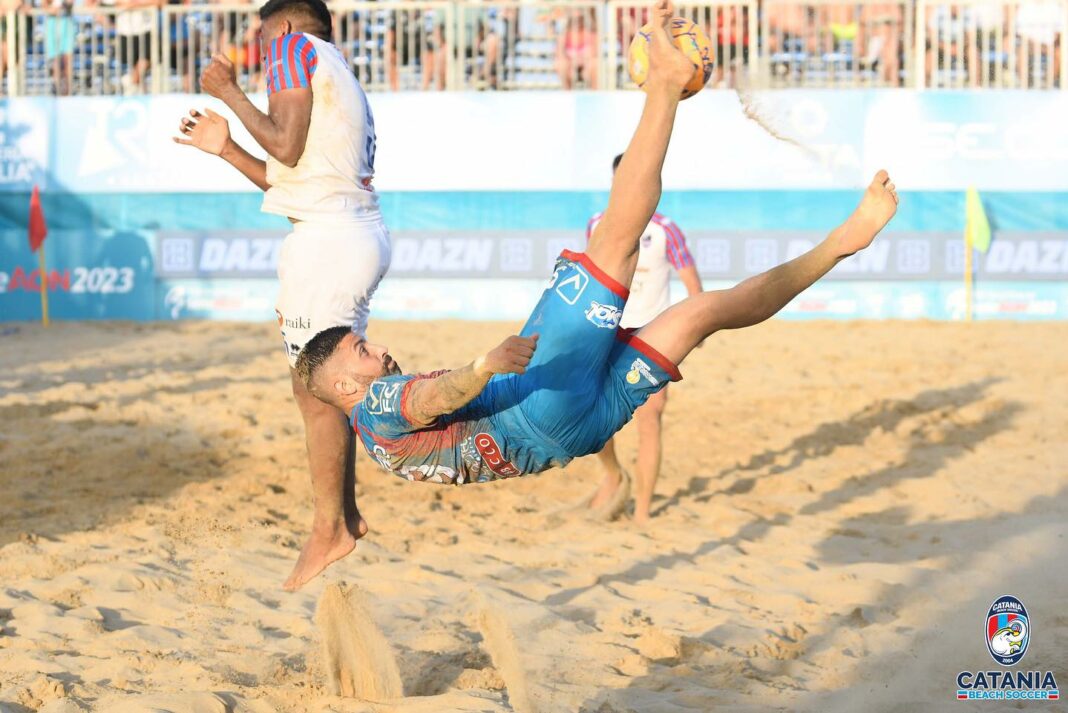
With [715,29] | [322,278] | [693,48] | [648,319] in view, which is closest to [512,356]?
[322,278]

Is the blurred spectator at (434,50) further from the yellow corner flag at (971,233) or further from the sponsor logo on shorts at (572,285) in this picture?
the sponsor logo on shorts at (572,285)

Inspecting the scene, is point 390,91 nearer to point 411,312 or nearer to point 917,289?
point 411,312

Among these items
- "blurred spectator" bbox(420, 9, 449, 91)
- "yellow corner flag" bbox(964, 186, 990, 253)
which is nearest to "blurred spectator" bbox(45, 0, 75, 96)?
"blurred spectator" bbox(420, 9, 449, 91)

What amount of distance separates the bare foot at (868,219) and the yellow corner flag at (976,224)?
10323 mm

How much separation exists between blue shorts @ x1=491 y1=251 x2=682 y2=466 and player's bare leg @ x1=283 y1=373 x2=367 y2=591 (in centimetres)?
104

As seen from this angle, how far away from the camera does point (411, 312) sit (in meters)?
14.5

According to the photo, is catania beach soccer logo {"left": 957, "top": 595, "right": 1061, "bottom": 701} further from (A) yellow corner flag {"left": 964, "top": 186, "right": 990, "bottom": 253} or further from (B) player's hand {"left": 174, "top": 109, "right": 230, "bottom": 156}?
(A) yellow corner flag {"left": 964, "top": 186, "right": 990, "bottom": 253}

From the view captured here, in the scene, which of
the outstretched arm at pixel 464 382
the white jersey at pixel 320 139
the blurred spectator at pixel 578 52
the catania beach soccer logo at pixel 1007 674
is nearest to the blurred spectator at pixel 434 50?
the blurred spectator at pixel 578 52

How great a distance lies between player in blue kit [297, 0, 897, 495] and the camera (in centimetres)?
393

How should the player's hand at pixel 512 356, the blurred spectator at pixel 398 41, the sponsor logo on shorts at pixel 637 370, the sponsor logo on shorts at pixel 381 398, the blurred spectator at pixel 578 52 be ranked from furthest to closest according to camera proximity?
the blurred spectator at pixel 398 41 < the blurred spectator at pixel 578 52 < the sponsor logo on shorts at pixel 637 370 < the sponsor logo on shorts at pixel 381 398 < the player's hand at pixel 512 356

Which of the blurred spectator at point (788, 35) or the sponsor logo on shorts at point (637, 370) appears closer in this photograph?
the sponsor logo on shorts at point (637, 370)

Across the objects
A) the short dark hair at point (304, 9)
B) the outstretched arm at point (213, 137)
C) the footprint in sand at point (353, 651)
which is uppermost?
the short dark hair at point (304, 9)

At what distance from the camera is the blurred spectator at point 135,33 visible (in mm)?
15125

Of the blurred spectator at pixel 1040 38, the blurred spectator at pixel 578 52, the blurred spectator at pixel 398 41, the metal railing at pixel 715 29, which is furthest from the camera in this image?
the blurred spectator at pixel 398 41
